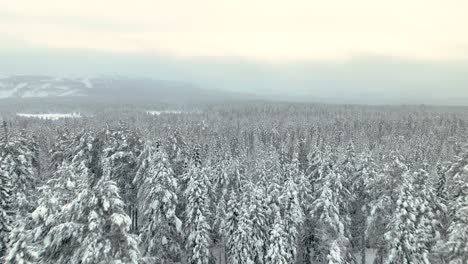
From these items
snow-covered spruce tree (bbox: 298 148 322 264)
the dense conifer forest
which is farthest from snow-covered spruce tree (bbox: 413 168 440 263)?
snow-covered spruce tree (bbox: 298 148 322 264)

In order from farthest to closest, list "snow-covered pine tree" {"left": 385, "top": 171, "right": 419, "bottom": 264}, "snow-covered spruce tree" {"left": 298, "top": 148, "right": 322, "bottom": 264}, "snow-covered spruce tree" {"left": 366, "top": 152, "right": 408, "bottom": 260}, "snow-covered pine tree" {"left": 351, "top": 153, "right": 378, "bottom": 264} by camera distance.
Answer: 1. "snow-covered pine tree" {"left": 351, "top": 153, "right": 378, "bottom": 264}
2. "snow-covered spruce tree" {"left": 298, "top": 148, "right": 322, "bottom": 264}
3. "snow-covered spruce tree" {"left": 366, "top": 152, "right": 408, "bottom": 260}
4. "snow-covered pine tree" {"left": 385, "top": 171, "right": 419, "bottom": 264}

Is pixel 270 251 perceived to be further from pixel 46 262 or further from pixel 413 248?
pixel 46 262

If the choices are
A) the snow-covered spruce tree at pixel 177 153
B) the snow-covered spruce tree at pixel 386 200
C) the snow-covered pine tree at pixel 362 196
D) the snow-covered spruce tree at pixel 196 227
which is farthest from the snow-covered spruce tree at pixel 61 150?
the snow-covered spruce tree at pixel 386 200

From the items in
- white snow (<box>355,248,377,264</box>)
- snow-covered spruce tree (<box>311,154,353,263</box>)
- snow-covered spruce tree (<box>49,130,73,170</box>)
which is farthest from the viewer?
snow-covered spruce tree (<box>49,130,73,170</box>)

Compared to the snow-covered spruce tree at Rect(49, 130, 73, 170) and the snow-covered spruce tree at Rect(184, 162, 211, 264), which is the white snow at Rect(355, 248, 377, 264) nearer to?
the snow-covered spruce tree at Rect(184, 162, 211, 264)

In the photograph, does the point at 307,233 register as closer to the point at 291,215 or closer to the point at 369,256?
the point at 291,215

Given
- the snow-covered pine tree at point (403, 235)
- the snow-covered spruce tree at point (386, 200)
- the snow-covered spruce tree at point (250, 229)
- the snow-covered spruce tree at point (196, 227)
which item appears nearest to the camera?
the snow-covered pine tree at point (403, 235)

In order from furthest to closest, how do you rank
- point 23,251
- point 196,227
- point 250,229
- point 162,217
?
point 196,227, point 250,229, point 162,217, point 23,251

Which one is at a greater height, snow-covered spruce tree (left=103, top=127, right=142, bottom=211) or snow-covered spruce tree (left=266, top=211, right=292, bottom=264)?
snow-covered spruce tree (left=103, top=127, right=142, bottom=211)

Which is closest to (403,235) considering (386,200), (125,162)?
(386,200)

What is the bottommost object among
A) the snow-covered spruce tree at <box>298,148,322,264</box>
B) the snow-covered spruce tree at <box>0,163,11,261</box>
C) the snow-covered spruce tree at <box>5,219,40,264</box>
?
the snow-covered spruce tree at <box>298,148,322,264</box>

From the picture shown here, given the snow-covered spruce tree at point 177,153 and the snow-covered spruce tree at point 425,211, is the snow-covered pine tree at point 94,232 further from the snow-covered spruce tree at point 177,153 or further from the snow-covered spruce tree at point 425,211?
the snow-covered spruce tree at point 177,153
